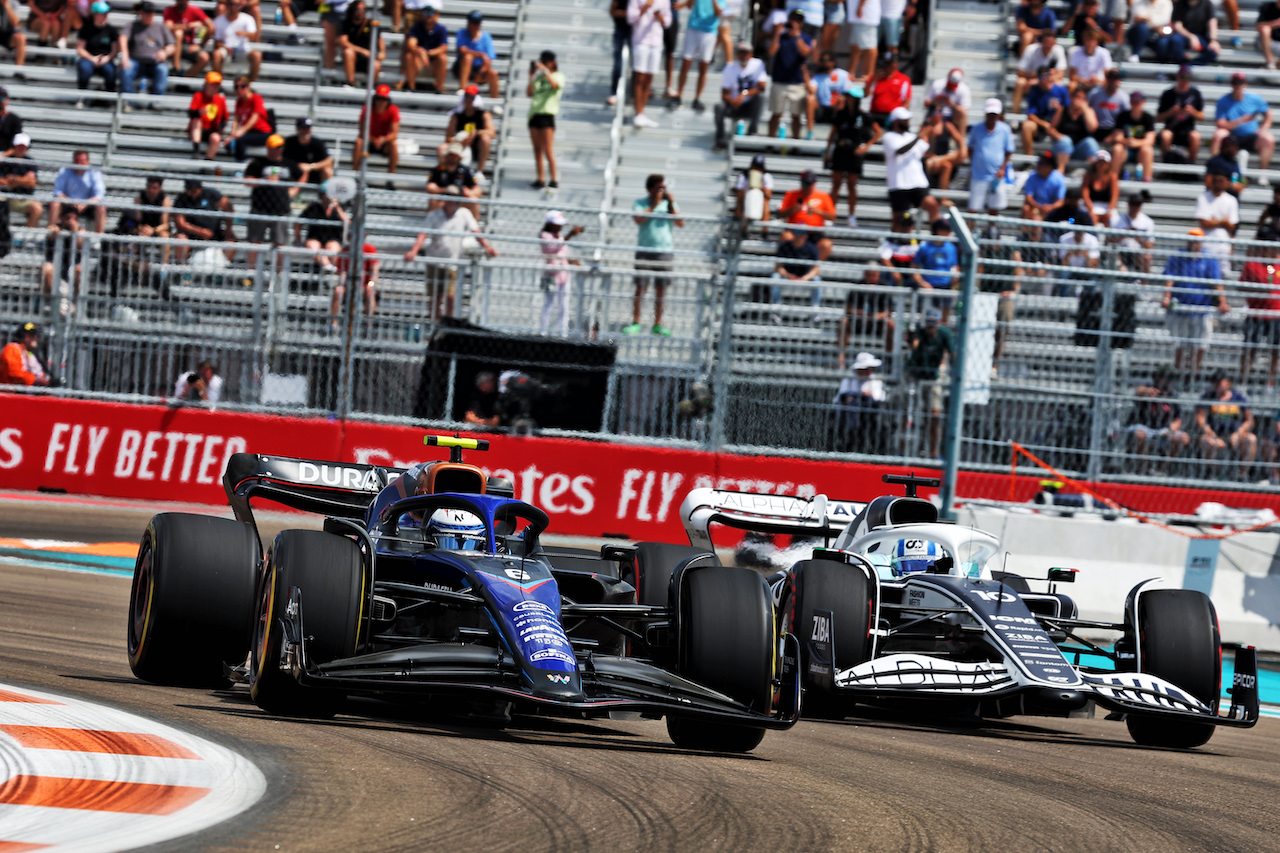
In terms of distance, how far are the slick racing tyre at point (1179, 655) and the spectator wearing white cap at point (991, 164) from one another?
11.1 m

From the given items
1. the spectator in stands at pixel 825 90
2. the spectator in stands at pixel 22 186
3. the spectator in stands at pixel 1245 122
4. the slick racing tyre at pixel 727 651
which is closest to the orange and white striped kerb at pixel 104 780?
the slick racing tyre at pixel 727 651

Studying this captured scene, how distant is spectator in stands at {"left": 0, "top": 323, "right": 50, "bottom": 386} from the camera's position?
16.5 m

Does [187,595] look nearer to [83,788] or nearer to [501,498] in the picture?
[501,498]

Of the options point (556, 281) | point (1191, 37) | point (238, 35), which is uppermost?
point (1191, 37)

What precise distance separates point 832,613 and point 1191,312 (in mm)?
7149

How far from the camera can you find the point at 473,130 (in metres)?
21.2

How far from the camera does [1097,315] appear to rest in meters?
15.0

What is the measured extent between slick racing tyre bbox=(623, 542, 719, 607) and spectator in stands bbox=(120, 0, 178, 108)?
1562 centimetres

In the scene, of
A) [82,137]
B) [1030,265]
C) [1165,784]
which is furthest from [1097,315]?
[82,137]

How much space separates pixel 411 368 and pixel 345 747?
9.64m

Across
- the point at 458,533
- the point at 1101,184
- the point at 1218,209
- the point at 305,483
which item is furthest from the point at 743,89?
the point at 458,533

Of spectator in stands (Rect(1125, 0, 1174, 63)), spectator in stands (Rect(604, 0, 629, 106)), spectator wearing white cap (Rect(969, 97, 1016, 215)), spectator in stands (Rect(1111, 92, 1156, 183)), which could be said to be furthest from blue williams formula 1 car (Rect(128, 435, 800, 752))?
spectator in stands (Rect(1125, 0, 1174, 63))

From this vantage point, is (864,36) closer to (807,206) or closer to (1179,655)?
(807,206)

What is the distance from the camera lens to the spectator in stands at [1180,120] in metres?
22.1
